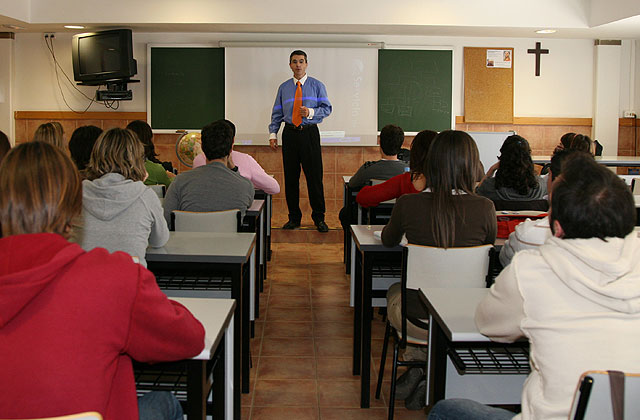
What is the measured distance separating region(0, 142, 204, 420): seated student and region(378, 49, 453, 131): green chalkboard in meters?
6.49

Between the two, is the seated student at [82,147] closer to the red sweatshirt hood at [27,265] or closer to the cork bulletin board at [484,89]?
the red sweatshirt hood at [27,265]

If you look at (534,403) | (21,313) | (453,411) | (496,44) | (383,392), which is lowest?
(383,392)

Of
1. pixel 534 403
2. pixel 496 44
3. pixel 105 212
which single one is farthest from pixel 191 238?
pixel 496 44

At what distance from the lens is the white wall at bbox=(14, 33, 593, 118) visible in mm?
7426

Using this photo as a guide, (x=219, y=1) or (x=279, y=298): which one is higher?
(x=219, y=1)

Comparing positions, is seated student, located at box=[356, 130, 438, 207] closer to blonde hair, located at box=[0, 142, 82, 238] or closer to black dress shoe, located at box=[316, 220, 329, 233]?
blonde hair, located at box=[0, 142, 82, 238]

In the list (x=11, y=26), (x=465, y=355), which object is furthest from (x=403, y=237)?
(x=11, y=26)

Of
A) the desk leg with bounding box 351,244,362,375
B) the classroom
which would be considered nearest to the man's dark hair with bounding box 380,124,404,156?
the desk leg with bounding box 351,244,362,375

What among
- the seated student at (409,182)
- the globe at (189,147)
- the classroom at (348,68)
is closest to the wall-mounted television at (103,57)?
the classroom at (348,68)

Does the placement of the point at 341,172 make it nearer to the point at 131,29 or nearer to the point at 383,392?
the point at 131,29

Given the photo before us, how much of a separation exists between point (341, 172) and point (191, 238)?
5071 mm

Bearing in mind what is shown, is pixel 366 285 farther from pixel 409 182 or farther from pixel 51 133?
pixel 51 133

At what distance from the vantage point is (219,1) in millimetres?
6703

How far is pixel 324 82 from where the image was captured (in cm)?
739
